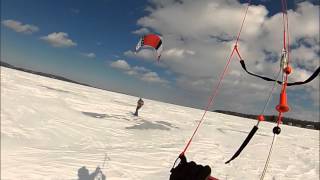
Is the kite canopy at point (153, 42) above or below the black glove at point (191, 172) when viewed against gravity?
above

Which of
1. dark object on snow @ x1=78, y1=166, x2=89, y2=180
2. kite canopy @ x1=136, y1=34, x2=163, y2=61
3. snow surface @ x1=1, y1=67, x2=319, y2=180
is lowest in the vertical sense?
dark object on snow @ x1=78, y1=166, x2=89, y2=180

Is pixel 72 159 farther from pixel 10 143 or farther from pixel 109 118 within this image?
pixel 109 118

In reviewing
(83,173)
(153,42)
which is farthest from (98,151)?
(153,42)

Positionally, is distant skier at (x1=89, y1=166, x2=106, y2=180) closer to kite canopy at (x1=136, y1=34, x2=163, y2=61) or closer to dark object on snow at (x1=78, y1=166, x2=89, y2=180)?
dark object on snow at (x1=78, y1=166, x2=89, y2=180)

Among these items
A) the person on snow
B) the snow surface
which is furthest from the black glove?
the snow surface

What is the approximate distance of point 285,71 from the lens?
3.87m

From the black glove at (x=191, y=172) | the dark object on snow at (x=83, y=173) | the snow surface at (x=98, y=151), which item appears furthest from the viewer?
the snow surface at (x=98, y=151)

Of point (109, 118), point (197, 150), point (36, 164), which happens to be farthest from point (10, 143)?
point (109, 118)

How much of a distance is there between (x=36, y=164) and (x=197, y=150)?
6676 mm

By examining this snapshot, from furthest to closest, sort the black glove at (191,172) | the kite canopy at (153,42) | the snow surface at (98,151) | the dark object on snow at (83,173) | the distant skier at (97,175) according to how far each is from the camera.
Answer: the kite canopy at (153,42) < the snow surface at (98,151) < the distant skier at (97,175) < the dark object on snow at (83,173) < the black glove at (191,172)

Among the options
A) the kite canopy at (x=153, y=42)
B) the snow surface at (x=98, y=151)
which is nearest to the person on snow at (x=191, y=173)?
the snow surface at (x=98, y=151)

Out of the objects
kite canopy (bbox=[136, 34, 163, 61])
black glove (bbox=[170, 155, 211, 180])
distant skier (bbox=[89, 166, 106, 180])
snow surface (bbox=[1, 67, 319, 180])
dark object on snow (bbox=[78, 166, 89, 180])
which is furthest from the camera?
kite canopy (bbox=[136, 34, 163, 61])

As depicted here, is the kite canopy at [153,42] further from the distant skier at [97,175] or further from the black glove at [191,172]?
the black glove at [191,172]

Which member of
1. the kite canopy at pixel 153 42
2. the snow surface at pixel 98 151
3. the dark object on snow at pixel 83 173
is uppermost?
the kite canopy at pixel 153 42
